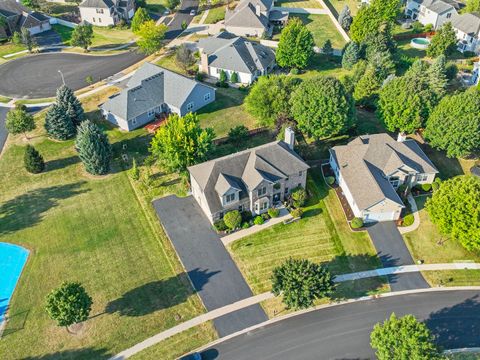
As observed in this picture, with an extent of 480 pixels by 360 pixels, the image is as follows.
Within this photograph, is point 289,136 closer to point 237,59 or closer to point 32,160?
point 237,59

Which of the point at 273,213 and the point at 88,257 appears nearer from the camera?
the point at 88,257

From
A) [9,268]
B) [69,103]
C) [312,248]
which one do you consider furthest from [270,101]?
[9,268]

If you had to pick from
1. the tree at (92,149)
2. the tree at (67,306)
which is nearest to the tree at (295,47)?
the tree at (92,149)

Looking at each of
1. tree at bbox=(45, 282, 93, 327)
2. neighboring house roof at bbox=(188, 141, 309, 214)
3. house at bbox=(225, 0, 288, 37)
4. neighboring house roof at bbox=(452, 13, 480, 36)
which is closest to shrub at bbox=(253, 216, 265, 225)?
neighboring house roof at bbox=(188, 141, 309, 214)

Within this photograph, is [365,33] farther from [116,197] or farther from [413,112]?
[116,197]

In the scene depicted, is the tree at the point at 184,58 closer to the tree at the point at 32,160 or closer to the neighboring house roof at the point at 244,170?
the tree at the point at 32,160

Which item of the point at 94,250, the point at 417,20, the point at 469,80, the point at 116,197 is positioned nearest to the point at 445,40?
the point at 469,80

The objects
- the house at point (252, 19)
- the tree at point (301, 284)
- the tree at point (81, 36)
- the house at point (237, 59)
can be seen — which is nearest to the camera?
the tree at point (301, 284)
